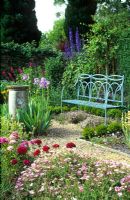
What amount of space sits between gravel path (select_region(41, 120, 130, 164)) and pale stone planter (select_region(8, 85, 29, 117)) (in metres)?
0.69

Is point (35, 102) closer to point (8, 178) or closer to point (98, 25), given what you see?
point (8, 178)

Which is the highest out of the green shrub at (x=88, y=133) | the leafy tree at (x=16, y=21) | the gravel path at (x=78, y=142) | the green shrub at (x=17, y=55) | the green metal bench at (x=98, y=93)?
the leafy tree at (x=16, y=21)

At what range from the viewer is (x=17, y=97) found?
8.08 meters

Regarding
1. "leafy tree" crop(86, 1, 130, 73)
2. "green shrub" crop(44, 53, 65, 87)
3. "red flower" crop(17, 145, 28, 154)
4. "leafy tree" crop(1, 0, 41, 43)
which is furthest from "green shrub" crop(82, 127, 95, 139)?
"leafy tree" crop(1, 0, 41, 43)

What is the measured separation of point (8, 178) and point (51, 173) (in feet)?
1.69

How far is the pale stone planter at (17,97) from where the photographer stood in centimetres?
806

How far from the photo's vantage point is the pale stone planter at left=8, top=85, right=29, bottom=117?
8062mm

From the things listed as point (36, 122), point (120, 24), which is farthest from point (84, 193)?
point (120, 24)

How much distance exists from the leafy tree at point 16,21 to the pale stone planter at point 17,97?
10813 millimetres

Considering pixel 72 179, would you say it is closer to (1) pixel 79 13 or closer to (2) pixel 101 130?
(2) pixel 101 130

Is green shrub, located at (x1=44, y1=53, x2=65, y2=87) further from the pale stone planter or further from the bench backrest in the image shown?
the pale stone planter

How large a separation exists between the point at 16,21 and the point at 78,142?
12485 mm

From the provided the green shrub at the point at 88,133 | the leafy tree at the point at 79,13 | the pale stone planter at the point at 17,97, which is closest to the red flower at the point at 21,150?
the green shrub at the point at 88,133

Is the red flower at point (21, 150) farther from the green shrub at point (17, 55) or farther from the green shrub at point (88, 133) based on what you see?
the green shrub at point (17, 55)
